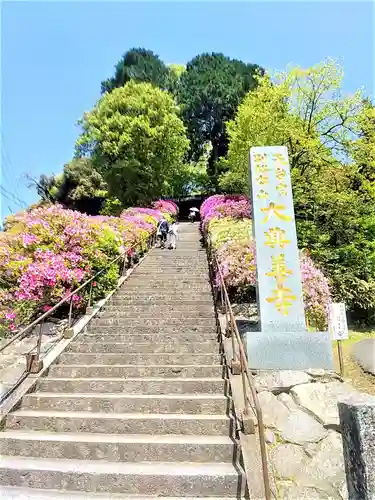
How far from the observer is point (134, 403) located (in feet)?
16.3

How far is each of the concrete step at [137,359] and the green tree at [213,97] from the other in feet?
87.7

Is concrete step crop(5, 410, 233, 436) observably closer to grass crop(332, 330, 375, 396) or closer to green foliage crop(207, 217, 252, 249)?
grass crop(332, 330, 375, 396)

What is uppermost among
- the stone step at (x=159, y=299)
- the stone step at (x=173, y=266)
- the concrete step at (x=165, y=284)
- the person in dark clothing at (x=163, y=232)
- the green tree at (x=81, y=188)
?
the green tree at (x=81, y=188)

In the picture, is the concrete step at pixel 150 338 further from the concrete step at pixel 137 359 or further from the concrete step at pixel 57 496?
the concrete step at pixel 57 496

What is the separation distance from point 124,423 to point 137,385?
765mm

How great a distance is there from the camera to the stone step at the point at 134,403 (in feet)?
16.0

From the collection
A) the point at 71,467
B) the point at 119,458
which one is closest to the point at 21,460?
the point at 71,467

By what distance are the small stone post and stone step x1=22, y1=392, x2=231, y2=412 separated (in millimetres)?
2747

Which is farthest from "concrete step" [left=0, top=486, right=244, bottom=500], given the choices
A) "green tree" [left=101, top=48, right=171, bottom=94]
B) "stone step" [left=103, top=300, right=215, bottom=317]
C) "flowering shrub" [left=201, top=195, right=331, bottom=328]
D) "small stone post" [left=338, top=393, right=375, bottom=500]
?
"green tree" [left=101, top=48, right=171, bottom=94]

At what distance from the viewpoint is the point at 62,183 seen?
31859 mm

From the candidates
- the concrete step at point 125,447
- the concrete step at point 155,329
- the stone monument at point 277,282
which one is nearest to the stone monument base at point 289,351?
the stone monument at point 277,282

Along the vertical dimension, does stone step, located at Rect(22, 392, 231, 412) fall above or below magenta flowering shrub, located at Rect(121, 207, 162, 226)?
below

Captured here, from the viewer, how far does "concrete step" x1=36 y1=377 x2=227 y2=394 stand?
5273mm

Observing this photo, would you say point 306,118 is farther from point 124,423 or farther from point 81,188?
point 81,188
